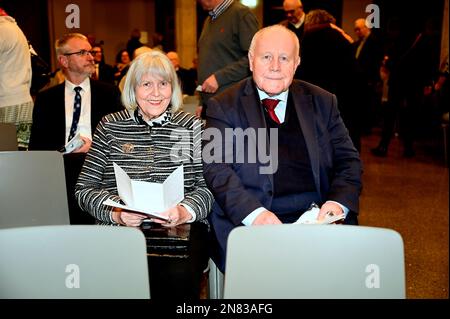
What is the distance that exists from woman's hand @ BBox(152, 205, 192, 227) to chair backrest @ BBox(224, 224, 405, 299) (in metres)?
0.66

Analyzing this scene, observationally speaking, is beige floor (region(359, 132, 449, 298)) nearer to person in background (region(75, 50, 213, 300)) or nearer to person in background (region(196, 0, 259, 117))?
person in background (region(75, 50, 213, 300))

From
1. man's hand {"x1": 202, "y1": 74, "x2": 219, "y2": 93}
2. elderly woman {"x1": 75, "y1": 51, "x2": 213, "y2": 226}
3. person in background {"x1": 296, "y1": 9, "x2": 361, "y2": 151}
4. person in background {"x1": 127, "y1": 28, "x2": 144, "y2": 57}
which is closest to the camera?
elderly woman {"x1": 75, "y1": 51, "x2": 213, "y2": 226}

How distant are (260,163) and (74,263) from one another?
95cm

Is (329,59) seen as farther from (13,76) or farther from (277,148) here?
(13,76)

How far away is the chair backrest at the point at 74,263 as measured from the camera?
4.53 feet

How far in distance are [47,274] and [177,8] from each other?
9607mm

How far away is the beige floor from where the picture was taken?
3.12 metres

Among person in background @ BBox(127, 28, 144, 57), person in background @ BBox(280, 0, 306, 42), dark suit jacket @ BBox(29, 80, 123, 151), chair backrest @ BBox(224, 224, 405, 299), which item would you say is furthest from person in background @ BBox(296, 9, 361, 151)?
person in background @ BBox(127, 28, 144, 57)

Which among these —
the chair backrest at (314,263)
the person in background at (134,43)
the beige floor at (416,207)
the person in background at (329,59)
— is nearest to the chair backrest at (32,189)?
the chair backrest at (314,263)

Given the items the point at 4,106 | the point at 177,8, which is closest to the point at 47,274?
the point at 4,106

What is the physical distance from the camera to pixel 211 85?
3.56 meters

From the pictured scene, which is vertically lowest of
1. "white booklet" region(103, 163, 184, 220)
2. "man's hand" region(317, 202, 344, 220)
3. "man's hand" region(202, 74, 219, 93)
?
"man's hand" region(317, 202, 344, 220)

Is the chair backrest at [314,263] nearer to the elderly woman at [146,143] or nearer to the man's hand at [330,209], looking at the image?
the man's hand at [330,209]

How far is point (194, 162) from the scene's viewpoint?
229 cm
